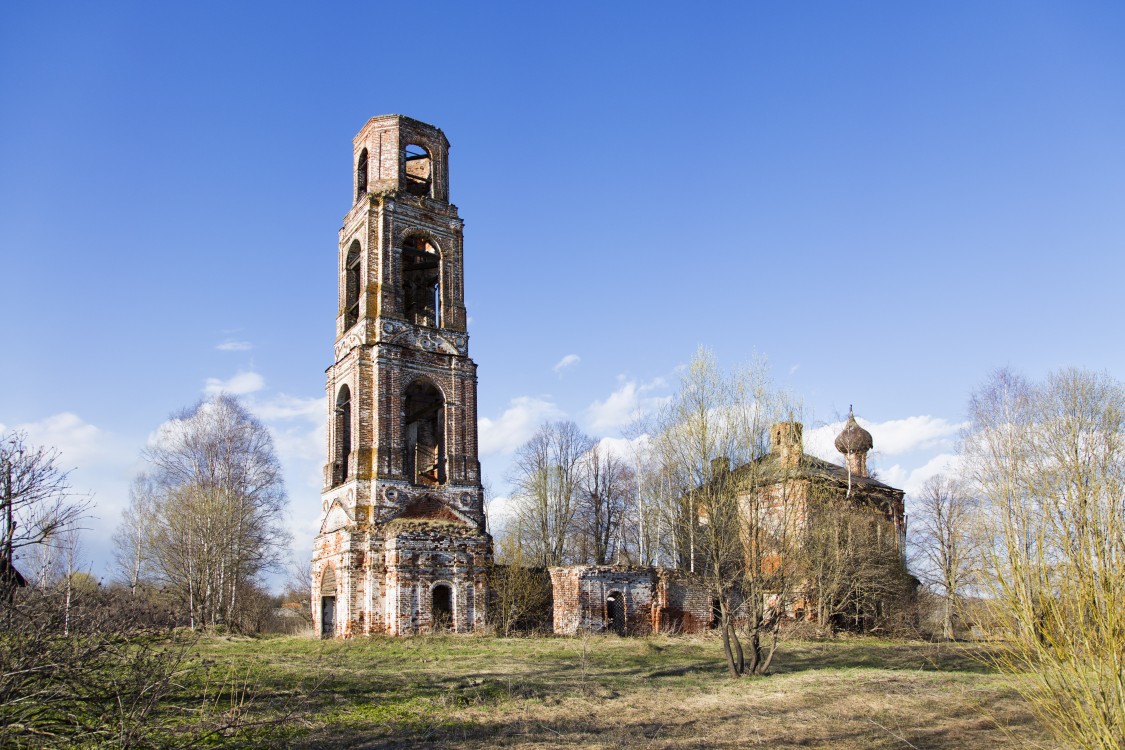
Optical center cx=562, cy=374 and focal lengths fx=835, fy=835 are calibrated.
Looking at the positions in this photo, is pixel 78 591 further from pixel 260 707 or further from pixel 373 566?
pixel 373 566

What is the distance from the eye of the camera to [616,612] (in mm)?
23812

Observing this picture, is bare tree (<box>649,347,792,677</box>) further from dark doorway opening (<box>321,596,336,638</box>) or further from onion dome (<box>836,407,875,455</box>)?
onion dome (<box>836,407,875,455</box>)

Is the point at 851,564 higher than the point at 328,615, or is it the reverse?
the point at 851,564

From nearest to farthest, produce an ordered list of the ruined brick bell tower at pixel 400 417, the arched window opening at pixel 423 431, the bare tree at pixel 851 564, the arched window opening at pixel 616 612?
1. the bare tree at pixel 851 564
2. the ruined brick bell tower at pixel 400 417
3. the arched window opening at pixel 616 612
4. the arched window opening at pixel 423 431

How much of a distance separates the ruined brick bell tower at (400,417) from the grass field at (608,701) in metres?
3.33

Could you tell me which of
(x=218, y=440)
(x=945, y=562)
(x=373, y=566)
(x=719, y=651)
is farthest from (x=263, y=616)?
(x=945, y=562)

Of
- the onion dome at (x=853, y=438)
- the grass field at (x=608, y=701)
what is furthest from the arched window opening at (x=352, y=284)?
the onion dome at (x=853, y=438)

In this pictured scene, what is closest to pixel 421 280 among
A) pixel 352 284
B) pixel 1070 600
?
pixel 352 284

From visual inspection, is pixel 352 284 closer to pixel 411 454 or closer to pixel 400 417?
pixel 400 417

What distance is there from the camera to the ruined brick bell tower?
2147cm

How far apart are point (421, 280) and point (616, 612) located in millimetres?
11702

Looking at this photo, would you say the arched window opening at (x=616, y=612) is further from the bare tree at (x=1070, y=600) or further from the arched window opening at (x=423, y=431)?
the bare tree at (x=1070, y=600)

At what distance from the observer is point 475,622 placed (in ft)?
71.8

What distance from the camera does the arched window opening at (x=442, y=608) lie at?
70.6 ft
